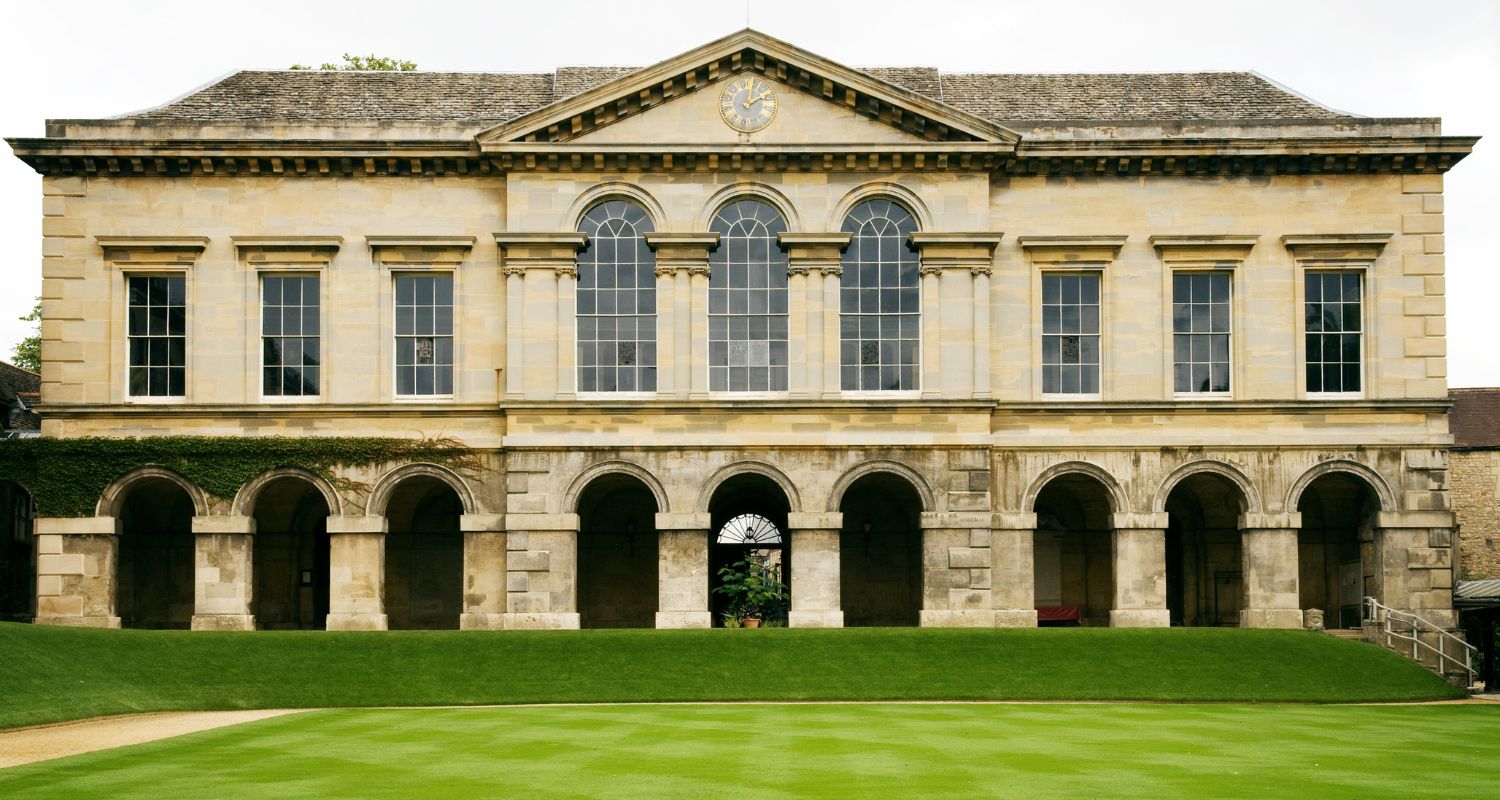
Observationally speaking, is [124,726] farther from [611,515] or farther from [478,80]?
[478,80]

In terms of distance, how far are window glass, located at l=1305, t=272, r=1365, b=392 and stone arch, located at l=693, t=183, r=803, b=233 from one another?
12.5 m

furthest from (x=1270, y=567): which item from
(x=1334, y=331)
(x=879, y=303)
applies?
(x=879, y=303)

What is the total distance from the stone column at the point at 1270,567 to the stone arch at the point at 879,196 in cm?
1046

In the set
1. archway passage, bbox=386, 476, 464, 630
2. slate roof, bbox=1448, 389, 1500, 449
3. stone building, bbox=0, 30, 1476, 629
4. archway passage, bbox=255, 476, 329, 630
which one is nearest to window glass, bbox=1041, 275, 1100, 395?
stone building, bbox=0, 30, 1476, 629

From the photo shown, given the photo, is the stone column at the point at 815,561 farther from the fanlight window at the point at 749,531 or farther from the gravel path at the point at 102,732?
the gravel path at the point at 102,732

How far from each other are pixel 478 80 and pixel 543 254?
753 cm

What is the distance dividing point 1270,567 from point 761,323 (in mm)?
13168

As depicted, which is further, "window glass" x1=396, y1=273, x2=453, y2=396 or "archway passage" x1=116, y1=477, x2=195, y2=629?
"archway passage" x1=116, y1=477, x2=195, y2=629

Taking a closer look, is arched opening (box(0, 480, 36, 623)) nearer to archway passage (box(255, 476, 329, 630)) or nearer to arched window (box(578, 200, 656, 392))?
archway passage (box(255, 476, 329, 630))

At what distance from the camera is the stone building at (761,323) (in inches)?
1396

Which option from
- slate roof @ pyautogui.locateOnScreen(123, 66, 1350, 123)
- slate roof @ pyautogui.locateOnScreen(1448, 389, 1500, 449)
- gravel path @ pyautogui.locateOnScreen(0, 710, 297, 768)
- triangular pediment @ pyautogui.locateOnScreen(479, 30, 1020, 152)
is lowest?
gravel path @ pyautogui.locateOnScreen(0, 710, 297, 768)

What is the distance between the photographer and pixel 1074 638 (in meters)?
32.6

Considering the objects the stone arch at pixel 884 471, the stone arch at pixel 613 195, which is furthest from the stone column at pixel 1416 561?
the stone arch at pixel 613 195

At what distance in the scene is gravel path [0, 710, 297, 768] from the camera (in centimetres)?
2138
